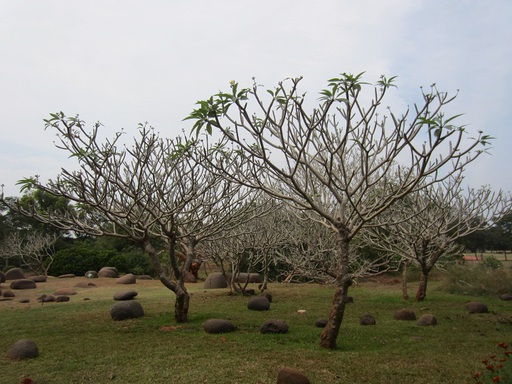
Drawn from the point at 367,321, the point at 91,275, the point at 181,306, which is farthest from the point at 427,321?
the point at 91,275

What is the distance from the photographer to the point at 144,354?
23.6 ft

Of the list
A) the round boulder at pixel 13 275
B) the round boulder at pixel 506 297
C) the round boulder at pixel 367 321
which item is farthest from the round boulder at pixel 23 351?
the round boulder at pixel 13 275

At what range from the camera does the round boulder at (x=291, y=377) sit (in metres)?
5.37

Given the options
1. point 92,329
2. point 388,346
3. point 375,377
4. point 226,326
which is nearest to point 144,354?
point 226,326

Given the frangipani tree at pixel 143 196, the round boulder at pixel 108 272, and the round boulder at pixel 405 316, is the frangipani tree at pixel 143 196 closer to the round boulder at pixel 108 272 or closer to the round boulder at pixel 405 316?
the round boulder at pixel 405 316

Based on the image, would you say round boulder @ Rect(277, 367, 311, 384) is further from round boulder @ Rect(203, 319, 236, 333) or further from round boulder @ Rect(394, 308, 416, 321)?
round boulder @ Rect(394, 308, 416, 321)

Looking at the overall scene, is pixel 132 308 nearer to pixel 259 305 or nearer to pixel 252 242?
pixel 259 305

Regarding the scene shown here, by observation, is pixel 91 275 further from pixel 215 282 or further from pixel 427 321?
pixel 427 321

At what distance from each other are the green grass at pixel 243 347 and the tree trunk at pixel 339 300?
0.26m

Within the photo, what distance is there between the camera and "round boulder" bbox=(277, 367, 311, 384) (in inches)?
211

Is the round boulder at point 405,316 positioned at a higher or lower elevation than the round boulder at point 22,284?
lower

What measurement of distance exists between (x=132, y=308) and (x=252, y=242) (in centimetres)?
576

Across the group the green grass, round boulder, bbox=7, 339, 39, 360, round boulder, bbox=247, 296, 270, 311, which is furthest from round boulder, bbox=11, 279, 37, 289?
round boulder, bbox=7, 339, 39, 360

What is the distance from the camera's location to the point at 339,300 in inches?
284
